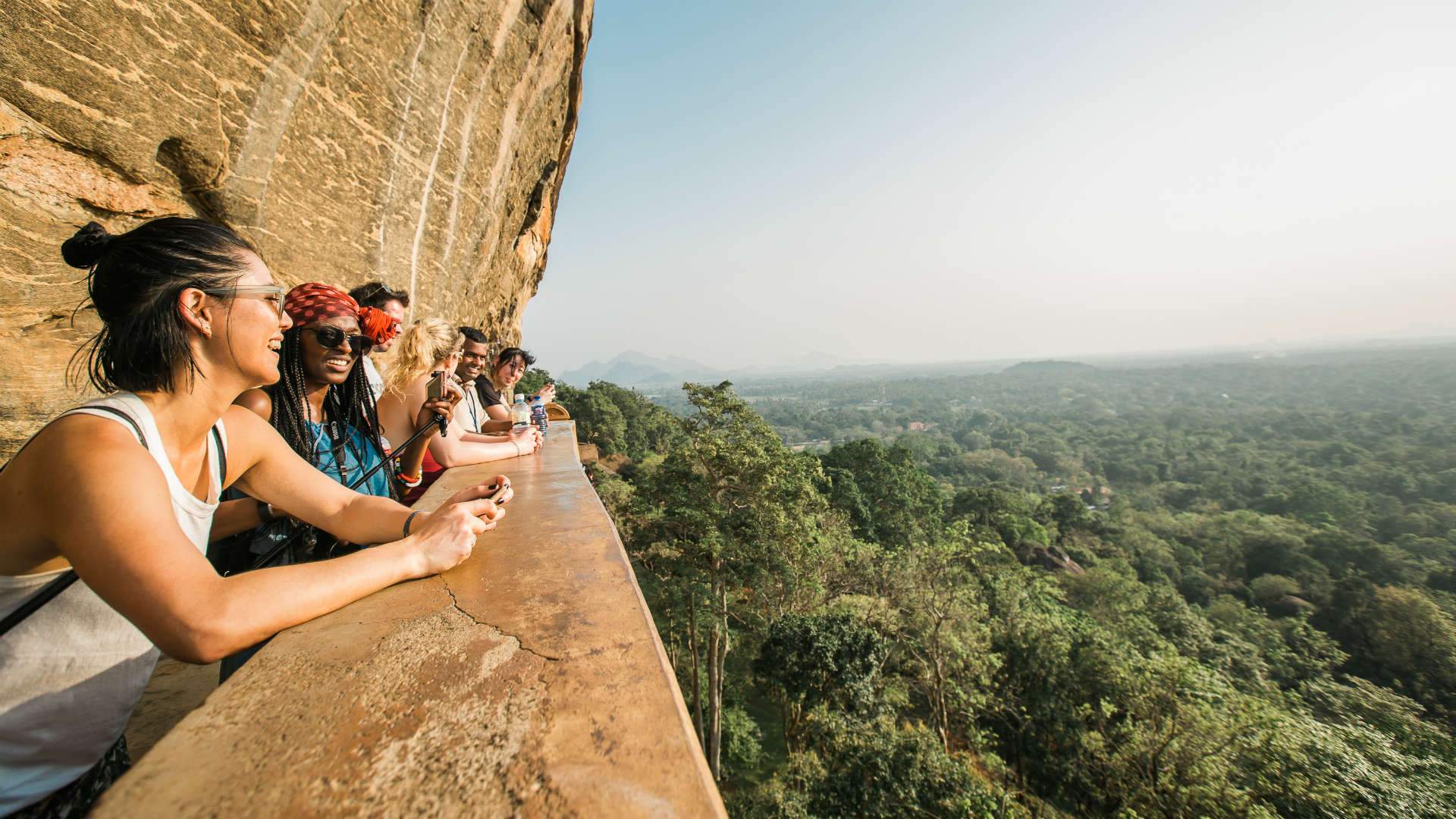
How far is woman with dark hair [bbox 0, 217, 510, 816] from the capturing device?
100cm

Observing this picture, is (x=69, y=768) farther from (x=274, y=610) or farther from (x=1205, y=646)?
(x=1205, y=646)

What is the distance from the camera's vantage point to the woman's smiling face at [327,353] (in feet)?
7.69

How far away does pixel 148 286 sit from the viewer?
1329 millimetres

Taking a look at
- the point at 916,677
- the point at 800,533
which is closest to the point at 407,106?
the point at 800,533

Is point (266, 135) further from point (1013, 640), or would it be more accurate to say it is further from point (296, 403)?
point (1013, 640)

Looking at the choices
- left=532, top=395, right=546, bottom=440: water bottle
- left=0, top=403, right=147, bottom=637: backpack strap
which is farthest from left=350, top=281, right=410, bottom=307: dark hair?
left=0, top=403, right=147, bottom=637: backpack strap

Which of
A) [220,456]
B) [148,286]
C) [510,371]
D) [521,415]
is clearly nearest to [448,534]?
[220,456]

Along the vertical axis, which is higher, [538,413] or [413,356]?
[413,356]

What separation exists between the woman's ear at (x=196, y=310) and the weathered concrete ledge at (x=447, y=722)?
0.88 m

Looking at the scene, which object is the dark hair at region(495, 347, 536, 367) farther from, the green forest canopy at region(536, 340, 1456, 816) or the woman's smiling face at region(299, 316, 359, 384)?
the green forest canopy at region(536, 340, 1456, 816)

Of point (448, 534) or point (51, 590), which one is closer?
point (51, 590)

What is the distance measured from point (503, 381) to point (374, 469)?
3.00 meters

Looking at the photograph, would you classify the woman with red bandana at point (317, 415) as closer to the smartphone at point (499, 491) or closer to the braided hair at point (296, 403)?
the braided hair at point (296, 403)

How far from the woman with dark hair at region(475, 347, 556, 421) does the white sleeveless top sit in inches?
143
